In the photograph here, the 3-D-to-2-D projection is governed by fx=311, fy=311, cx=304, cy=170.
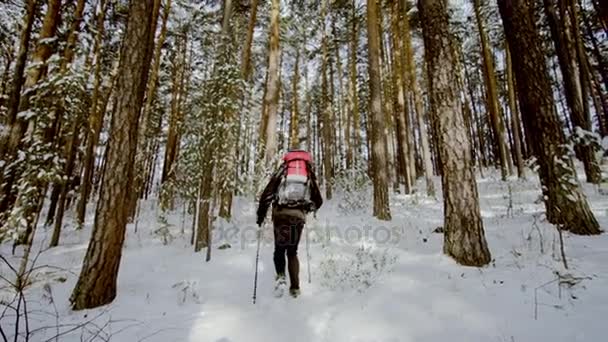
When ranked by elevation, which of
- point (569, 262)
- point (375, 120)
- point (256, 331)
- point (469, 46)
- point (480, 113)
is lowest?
point (256, 331)

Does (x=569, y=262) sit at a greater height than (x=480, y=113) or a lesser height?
lesser

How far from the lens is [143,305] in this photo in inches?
145

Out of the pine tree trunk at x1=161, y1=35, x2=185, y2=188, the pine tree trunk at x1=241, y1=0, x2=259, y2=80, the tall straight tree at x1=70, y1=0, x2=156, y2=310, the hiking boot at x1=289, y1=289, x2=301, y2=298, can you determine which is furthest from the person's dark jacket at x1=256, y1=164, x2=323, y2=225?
the pine tree trunk at x1=161, y1=35, x2=185, y2=188

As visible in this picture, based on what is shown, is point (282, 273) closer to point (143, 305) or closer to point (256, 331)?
point (256, 331)

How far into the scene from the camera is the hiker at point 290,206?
381 cm

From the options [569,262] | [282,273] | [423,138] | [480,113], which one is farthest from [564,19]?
[480,113]

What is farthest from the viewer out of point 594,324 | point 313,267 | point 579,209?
point 313,267

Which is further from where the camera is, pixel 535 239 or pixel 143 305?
pixel 535 239

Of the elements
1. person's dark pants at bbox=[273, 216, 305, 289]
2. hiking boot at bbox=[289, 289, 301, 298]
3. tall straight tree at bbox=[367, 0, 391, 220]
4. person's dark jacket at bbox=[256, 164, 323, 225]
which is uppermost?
tall straight tree at bbox=[367, 0, 391, 220]

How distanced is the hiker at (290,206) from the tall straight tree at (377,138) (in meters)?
4.39

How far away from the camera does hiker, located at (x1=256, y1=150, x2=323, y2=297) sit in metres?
3.81

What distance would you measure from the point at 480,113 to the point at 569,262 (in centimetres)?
3037

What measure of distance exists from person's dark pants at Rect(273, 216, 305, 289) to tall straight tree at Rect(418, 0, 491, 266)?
2.02m

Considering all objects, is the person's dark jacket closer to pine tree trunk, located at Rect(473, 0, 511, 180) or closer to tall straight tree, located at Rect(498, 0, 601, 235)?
tall straight tree, located at Rect(498, 0, 601, 235)
